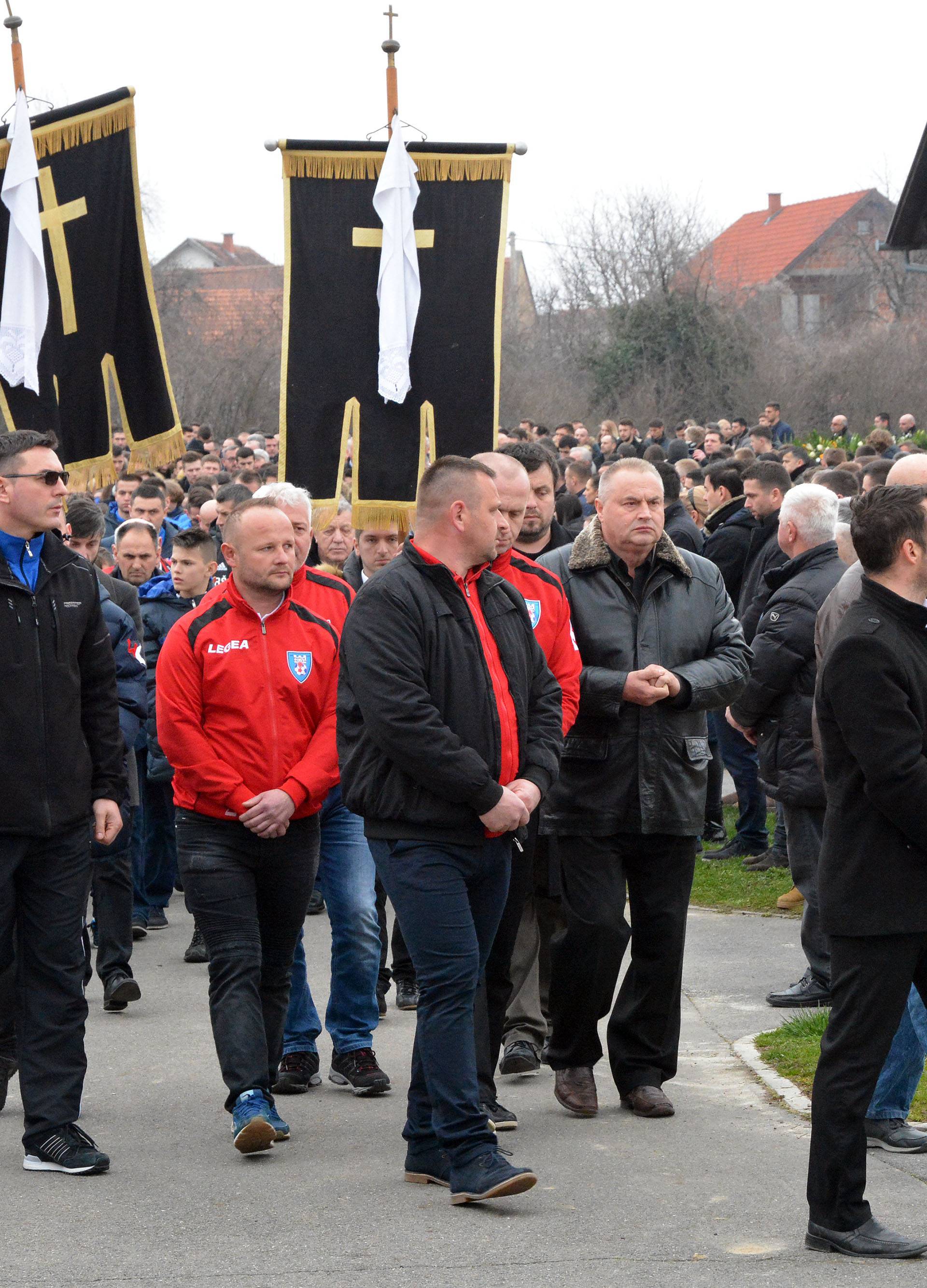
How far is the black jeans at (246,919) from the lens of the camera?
5.35 meters

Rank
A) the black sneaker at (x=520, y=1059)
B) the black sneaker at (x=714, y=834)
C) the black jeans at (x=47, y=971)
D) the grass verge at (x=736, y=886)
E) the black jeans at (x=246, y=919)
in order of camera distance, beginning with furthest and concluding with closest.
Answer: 1. the black sneaker at (x=714, y=834)
2. the grass verge at (x=736, y=886)
3. the black sneaker at (x=520, y=1059)
4. the black jeans at (x=246, y=919)
5. the black jeans at (x=47, y=971)

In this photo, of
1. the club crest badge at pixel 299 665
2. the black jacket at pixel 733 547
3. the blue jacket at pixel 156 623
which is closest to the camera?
the club crest badge at pixel 299 665

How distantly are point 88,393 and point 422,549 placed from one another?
356 cm

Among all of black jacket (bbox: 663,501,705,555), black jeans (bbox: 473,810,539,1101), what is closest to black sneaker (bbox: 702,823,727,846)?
black jacket (bbox: 663,501,705,555)

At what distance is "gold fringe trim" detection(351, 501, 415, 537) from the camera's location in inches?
305

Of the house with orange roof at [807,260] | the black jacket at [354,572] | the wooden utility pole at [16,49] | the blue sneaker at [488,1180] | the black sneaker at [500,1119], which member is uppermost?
the house with orange roof at [807,260]

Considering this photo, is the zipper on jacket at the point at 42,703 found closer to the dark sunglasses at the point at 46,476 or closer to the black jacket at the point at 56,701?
the black jacket at the point at 56,701

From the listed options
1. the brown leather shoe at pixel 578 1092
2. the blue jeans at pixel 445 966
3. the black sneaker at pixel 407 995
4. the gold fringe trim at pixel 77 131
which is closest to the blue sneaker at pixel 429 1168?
the blue jeans at pixel 445 966

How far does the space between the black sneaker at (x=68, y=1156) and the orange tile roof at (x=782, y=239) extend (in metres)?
62.1

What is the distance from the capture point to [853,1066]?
430 centimetres

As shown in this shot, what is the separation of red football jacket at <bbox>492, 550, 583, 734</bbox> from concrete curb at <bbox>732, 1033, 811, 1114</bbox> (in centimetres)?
150

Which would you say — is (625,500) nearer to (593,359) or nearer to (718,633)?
(718,633)

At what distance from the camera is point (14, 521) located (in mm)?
5281

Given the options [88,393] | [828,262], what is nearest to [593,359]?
[828,262]
